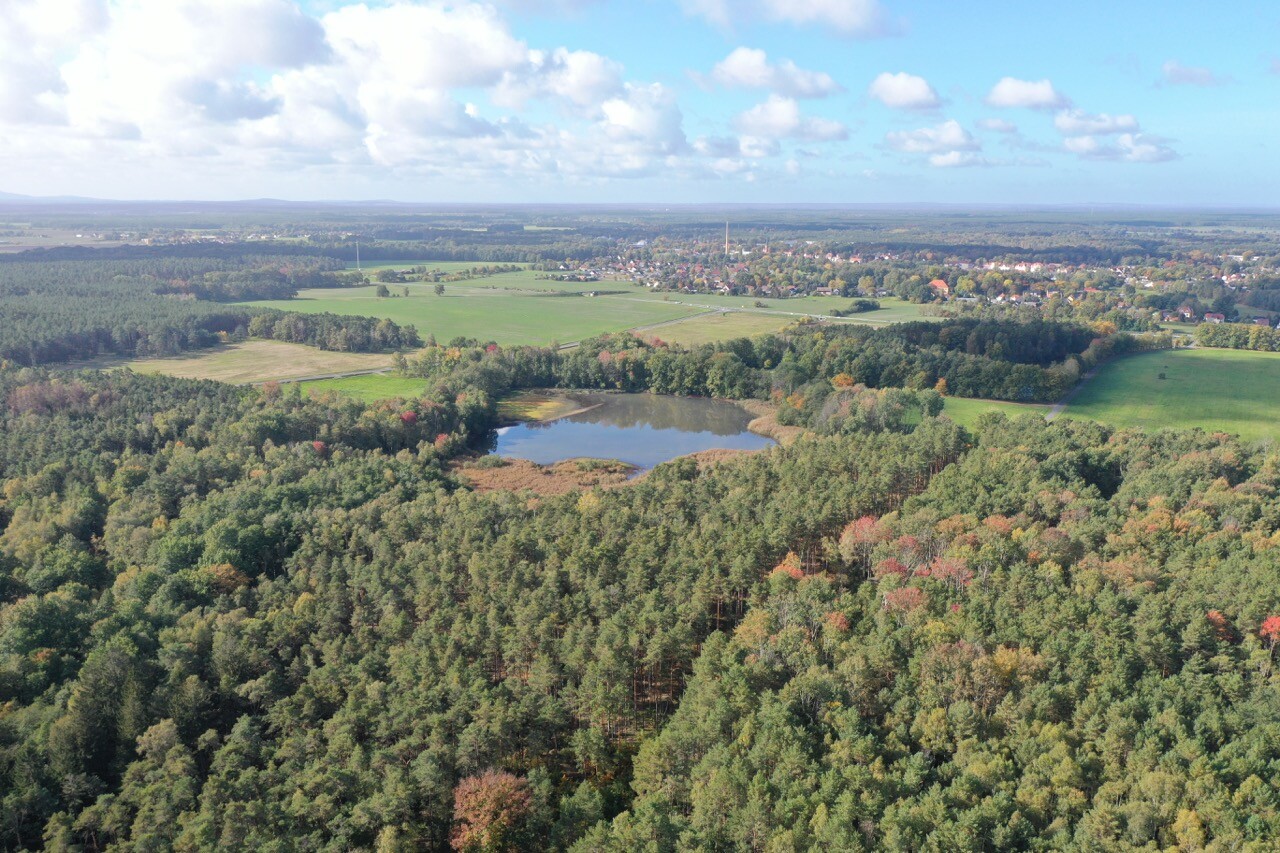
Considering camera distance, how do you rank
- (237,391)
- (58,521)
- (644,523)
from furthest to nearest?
(237,391) < (58,521) < (644,523)

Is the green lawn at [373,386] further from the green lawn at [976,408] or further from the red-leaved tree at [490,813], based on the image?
the red-leaved tree at [490,813]

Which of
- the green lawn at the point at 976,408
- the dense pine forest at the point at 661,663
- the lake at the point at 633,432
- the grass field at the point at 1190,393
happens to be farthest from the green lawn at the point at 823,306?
the dense pine forest at the point at 661,663

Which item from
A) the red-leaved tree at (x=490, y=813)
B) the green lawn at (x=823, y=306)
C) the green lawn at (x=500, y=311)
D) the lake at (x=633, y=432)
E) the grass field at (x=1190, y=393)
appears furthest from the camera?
the green lawn at (x=823, y=306)

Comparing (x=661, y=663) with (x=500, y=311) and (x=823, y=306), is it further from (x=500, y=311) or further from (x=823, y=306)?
(x=823, y=306)

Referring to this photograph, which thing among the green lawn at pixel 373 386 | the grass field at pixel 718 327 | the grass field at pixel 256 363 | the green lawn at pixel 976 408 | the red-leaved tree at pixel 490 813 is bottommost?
the red-leaved tree at pixel 490 813

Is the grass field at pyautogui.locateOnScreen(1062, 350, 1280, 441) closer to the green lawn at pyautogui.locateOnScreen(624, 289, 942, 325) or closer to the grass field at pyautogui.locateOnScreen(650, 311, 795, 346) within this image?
the green lawn at pyautogui.locateOnScreen(624, 289, 942, 325)

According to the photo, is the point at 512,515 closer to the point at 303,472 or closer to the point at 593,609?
the point at 593,609

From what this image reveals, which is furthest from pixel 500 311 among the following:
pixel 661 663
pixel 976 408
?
pixel 661 663

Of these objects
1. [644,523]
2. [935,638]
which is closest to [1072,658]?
[935,638]
